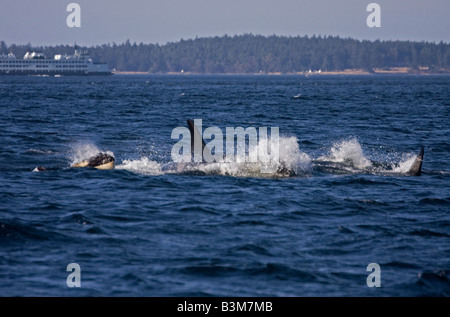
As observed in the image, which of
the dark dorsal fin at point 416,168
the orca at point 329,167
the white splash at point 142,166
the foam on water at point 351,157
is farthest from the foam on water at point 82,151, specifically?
the dark dorsal fin at point 416,168

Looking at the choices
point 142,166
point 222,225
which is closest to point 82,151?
point 142,166

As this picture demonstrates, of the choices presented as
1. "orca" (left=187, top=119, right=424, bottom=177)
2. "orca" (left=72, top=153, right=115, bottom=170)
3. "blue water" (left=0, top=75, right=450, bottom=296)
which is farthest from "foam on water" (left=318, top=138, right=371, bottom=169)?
"orca" (left=72, top=153, right=115, bottom=170)

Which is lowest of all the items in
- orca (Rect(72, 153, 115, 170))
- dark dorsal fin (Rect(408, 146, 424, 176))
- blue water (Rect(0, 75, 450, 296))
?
blue water (Rect(0, 75, 450, 296))

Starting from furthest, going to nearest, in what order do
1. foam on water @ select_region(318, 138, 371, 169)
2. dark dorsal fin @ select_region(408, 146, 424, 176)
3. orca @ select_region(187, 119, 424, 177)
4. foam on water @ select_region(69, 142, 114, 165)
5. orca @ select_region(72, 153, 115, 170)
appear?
foam on water @ select_region(69, 142, 114, 165)
foam on water @ select_region(318, 138, 371, 169)
orca @ select_region(72, 153, 115, 170)
dark dorsal fin @ select_region(408, 146, 424, 176)
orca @ select_region(187, 119, 424, 177)

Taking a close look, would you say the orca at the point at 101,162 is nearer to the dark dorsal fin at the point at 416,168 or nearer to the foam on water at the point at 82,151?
the foam on water at the point at 82,151

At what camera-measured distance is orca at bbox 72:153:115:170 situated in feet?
74.4

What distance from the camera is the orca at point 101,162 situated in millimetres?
22688

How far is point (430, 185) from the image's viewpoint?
20.3 m

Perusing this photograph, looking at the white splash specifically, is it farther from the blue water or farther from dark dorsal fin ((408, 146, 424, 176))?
dark dorsal fin ((408, 146, 424, 176))

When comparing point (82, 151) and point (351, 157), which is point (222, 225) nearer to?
point (351, 157)

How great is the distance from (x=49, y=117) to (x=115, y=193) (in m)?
30.7

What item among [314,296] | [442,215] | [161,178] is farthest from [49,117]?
[314,296]

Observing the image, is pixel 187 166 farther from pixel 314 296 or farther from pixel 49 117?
pixel 49 117

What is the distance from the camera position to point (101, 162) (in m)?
22.8
